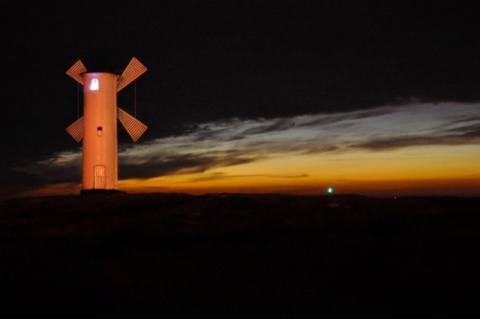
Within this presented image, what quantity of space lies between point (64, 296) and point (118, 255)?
281 cm

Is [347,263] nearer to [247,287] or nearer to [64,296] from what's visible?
[247,287]

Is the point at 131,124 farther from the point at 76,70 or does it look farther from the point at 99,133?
the point at 76,70

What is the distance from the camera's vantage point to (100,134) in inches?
1258

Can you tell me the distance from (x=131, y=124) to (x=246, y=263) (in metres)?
25.4

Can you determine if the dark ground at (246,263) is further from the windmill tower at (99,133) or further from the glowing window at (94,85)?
the glowing window at (94,85)

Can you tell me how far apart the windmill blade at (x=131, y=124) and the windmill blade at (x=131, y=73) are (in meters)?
1.62

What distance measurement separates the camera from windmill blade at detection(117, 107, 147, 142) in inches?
1368

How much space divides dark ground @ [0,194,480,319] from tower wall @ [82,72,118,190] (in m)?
14.9

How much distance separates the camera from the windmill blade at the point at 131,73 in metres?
34.9

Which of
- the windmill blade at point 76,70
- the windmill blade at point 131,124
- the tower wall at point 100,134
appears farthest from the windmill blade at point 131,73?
the windmill blade at point 76,70

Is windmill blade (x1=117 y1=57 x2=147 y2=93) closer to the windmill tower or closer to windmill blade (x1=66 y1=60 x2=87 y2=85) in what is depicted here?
the windmill tower

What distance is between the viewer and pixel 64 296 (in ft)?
28.9

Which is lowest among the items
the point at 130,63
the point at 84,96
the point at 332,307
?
the point at 332,307

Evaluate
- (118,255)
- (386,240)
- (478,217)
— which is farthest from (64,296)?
(478,217)
